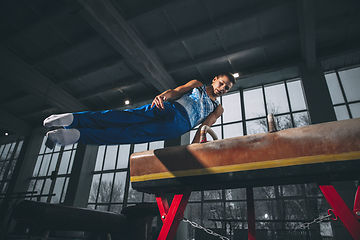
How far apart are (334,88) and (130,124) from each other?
6747mm

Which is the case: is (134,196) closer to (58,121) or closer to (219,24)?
(219,24)

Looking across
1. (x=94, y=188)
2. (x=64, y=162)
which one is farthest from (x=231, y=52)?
(x=64, y=162)

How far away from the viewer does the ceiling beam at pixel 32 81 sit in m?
7.06

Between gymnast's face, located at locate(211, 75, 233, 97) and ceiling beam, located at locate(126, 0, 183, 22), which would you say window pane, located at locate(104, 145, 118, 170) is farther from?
gymnast's face, located at locate(211, 75, 233, 97)

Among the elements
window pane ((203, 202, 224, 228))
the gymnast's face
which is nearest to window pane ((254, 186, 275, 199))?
window pane ((203, 202, 224, 228))

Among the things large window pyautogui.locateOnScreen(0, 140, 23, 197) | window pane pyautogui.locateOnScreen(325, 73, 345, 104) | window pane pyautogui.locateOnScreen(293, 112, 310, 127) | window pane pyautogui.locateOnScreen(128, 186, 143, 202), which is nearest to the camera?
window pane pyautogui.locateOnScreen(325, 73, 345, 104)

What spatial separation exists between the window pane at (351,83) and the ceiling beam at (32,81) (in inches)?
377

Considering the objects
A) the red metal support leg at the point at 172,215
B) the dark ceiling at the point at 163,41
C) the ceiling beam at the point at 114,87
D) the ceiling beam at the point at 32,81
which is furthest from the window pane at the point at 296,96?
the ceiling beam at the point at 32,81

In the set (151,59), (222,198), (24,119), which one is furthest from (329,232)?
(24,119)

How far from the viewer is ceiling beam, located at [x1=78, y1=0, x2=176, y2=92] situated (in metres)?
4.96

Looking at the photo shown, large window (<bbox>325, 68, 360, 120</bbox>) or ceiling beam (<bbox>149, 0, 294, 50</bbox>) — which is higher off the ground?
ceiling beam (<bbox>149, 0, 294, 50</bbox>)

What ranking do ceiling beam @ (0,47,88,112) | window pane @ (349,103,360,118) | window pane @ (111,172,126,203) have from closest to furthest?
window pane @ (349,103,360,118) → ceiling beam @ (0,47,88,112) → window pane @ (111,172,126,203)

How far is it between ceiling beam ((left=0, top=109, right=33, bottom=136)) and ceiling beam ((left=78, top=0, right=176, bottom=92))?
839 cm

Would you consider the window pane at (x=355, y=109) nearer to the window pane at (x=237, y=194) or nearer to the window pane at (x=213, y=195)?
the window pane at (x=237, y=194)
